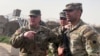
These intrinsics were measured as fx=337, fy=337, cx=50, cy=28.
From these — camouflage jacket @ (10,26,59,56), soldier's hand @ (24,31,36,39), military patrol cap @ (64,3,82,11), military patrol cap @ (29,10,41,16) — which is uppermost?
military patrol cap @ (64,3,82,11)

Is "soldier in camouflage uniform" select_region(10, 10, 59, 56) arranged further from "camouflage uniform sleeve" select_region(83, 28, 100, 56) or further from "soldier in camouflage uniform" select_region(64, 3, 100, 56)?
"camouflage uniform sleeve" select_region(83, 28, 100, 56)

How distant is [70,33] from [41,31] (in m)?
1.13

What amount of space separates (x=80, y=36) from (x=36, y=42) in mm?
1417

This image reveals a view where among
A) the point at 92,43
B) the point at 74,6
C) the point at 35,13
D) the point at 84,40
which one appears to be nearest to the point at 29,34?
the point at 35,13

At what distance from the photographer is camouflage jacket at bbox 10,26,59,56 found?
655 centimetres

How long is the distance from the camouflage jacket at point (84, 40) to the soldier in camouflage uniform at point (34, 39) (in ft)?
2.97

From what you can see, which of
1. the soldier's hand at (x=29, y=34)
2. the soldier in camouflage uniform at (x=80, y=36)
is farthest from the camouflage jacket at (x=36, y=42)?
the soldier in camouflage uniform at (x=80, y=36)

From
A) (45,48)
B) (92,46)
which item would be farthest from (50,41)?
(92,46)

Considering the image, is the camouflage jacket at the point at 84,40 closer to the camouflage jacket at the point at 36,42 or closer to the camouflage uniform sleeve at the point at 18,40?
the camouflage jacket at the point at 36,42

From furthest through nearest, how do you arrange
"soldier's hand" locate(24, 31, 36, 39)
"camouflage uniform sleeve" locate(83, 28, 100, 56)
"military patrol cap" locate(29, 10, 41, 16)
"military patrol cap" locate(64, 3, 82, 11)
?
"military patrol cap" locate(29, 10, 41, 16) < "soldier's hand" locate(24, 31, 36, 39) < "military patrol cap" locate(64, 3, 82, 11) < "camouflage uniform sleeve" locate(83, 28, 100, 56)

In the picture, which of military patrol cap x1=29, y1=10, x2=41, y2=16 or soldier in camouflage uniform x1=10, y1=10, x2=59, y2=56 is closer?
soldier in camouflage uniform x1=10, y1=10, x2=59, y2=56

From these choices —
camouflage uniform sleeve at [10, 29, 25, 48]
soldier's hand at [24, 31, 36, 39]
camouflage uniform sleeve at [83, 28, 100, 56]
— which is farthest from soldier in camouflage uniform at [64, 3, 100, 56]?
camouflage uniform sleeve at [10, 29, 25, 48]

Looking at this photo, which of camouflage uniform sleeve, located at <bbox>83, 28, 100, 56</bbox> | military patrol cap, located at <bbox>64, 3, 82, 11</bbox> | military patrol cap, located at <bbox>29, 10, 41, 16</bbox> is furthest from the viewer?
military patrol cap, located at <bbox>29, 10, 41, 16</bbox>

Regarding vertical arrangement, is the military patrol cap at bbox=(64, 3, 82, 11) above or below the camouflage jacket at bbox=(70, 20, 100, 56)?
above
